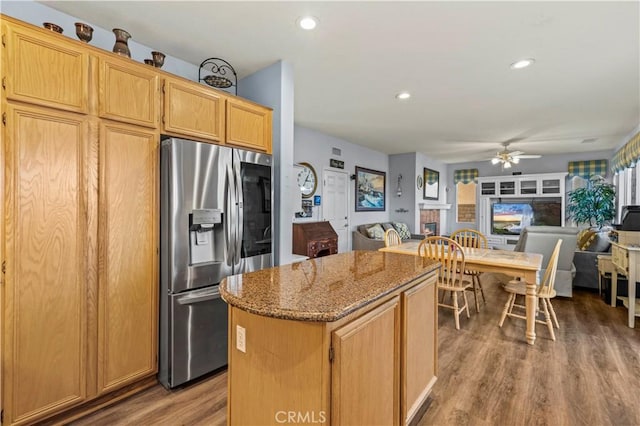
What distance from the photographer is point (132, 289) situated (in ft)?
6.54

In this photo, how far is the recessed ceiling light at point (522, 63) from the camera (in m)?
2.66

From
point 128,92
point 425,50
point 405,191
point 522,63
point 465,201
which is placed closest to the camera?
point 128,92

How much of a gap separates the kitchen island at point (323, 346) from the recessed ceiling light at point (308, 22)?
1742 mm

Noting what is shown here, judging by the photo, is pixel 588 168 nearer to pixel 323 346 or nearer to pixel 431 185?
pixel 431 185

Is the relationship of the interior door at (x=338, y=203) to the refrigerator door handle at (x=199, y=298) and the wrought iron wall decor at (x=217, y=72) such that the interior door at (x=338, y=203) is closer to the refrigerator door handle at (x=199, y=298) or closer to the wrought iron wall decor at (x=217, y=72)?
the wrought iron wall decor at (x=217, y=72)

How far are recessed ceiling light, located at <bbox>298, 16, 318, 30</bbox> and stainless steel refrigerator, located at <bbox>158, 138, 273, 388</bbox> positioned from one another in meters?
1.03

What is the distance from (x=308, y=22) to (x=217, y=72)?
1132 millimetres

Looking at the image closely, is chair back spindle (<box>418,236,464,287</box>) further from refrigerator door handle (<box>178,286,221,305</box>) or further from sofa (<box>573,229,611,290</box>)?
sofa (<box>573,229,611,290</box>)

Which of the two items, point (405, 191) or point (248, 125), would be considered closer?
point (248, 125)

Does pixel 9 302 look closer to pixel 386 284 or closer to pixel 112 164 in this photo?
pixel 112 164

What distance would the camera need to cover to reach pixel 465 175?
8.59m

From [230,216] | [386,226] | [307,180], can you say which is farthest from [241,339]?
[386,226]

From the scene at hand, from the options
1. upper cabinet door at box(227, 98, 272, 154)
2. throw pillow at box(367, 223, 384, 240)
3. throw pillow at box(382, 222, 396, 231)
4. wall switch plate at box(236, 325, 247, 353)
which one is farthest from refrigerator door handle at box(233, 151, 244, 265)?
throw pillow at box(382, 222, 396, 231)

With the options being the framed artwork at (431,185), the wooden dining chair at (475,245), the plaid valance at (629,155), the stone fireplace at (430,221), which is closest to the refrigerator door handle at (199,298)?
the wooden dining chair at (475,245)
